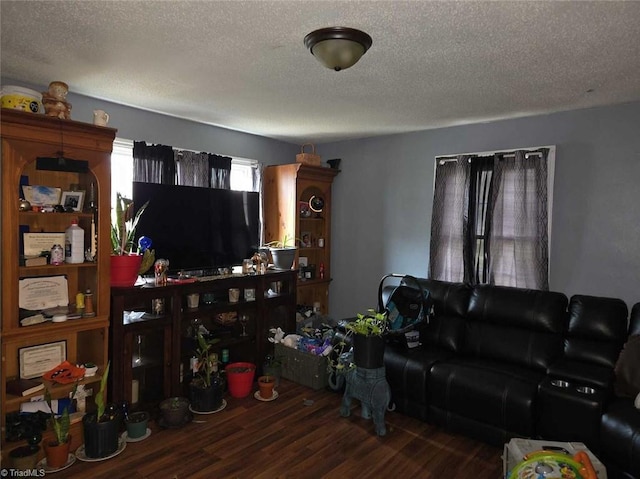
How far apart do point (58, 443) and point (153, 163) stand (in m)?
2.29

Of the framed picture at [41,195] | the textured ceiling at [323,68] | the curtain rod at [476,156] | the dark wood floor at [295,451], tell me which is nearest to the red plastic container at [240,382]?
the dark wood floor at [295,451]

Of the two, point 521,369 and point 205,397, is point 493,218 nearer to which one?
point 521,369

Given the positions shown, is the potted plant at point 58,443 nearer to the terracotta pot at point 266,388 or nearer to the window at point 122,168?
the terracotta pot at point 266,388

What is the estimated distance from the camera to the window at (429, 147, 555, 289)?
3.64 m

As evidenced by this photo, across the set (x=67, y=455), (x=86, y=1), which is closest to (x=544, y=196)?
(x=86, y=1)

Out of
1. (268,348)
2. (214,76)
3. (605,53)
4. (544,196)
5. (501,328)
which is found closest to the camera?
(605,53)

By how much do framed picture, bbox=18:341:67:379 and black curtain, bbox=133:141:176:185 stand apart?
1.54m

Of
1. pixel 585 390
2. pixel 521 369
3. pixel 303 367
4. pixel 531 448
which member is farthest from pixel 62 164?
pixel 585 390

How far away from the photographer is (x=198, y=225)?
3.62 m

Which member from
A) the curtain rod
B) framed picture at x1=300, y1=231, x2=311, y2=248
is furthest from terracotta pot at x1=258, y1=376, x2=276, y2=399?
the curtain rod

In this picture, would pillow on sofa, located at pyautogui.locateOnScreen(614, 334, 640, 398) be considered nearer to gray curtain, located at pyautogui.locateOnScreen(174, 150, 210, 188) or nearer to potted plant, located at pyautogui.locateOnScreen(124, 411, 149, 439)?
potted plant, located at pyautogui.locateOnScreen(124, 411, 149, 439)

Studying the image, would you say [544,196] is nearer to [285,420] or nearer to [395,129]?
[395,129]

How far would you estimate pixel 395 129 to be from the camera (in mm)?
4375

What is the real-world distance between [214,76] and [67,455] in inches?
101
